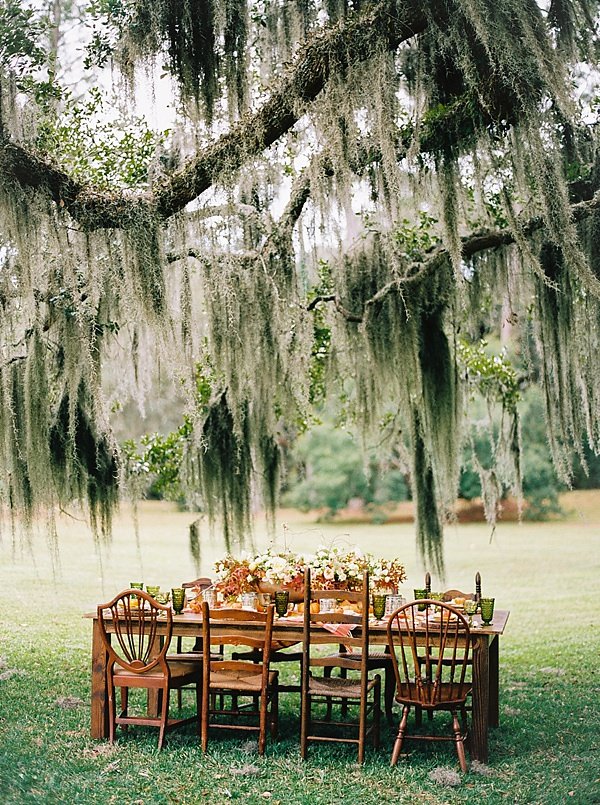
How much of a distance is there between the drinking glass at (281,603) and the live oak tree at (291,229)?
1.26 meters

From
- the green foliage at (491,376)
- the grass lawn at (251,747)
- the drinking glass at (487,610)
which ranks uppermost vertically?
the green foliage at (491,376)

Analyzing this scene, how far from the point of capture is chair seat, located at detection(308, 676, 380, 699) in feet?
16.8

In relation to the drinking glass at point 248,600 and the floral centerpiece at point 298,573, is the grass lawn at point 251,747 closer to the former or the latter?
the floral centerpiece at point 298,573

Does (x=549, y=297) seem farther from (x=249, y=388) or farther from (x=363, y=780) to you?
(x=363, y=780)

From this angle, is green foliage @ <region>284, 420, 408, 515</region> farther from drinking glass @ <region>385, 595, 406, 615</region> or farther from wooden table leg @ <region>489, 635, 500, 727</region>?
drinking glass @ <region>385, 595, 406, 615</region>

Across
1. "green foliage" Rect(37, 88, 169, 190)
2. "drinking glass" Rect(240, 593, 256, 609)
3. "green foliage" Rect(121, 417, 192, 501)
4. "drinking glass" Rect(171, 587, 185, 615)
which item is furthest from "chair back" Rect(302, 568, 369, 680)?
"green foliage" Rect(121, 417, 192, 501)

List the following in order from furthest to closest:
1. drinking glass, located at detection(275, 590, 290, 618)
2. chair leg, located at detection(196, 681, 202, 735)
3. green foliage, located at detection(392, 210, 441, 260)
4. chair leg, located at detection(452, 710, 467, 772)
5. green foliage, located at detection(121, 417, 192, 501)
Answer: green foliage, located at detection(121, 417, 192, 501) < green foliage, located at detection(392, 210, 441, 260) < chair leg, located at detection(196, 681, 202, 735) < drinking glass, located at detection(275, 590, 290, 618) < chair leg, located at detection(452, 710, 467, 772)

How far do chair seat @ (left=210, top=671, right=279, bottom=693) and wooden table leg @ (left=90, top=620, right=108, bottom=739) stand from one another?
604mm

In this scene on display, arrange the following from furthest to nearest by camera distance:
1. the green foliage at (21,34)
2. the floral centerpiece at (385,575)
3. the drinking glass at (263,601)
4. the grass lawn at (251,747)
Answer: the floral centerpiece at (385,575), the green foliage at (21,34), the drinking glass at (263,601), the grass lawn at (251,747)

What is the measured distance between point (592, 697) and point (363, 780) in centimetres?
313

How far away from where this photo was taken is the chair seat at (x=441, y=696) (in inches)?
193

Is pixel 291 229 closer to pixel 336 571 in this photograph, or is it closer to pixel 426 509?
pixel 336 571

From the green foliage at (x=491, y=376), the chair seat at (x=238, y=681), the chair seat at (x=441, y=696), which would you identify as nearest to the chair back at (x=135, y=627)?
the chair seat at (x=238, y=681)

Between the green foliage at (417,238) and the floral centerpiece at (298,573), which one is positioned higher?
the green foliage at (417,238)
